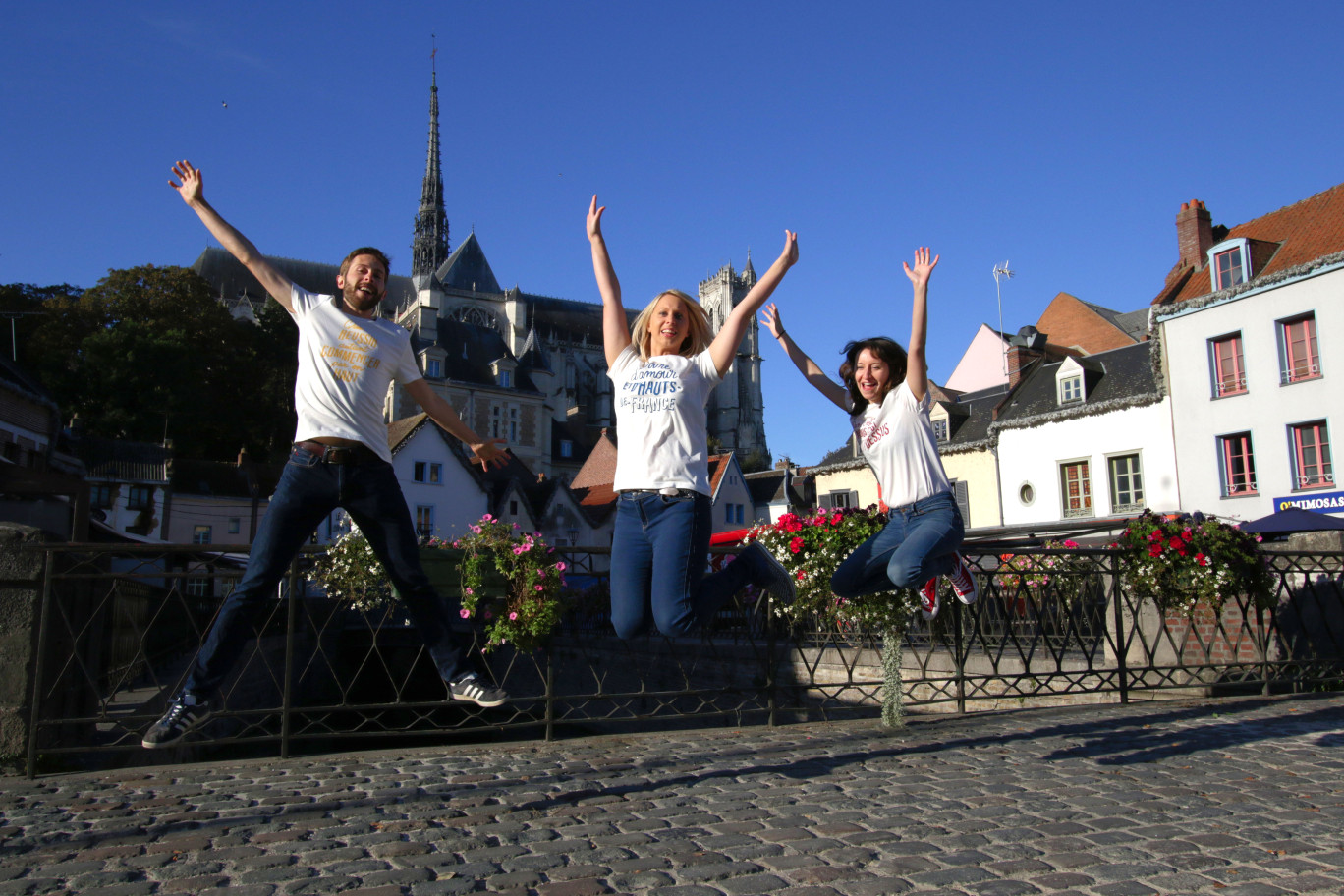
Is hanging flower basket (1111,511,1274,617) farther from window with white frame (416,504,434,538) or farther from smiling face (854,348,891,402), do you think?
window with white frame (416,504,434,538)

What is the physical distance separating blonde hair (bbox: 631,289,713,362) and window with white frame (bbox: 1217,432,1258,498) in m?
23.9

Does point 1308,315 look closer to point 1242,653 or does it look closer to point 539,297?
point 1242,653

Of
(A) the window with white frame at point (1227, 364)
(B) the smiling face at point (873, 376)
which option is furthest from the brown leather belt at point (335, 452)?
(A) the window with white frame at point (1227, 364)

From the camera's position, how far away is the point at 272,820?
148 inches

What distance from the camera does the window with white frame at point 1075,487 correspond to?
1059 inches

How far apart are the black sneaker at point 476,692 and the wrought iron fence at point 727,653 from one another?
705mm

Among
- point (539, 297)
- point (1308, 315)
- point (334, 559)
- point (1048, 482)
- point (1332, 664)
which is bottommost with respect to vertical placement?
point (1332, 664)

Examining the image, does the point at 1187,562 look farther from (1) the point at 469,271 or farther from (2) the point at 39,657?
(1) the point at 469,271

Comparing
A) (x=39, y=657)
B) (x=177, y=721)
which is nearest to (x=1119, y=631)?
(x=177, y=721)

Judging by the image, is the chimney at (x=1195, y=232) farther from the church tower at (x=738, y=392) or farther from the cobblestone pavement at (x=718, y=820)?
the church tower at (x=738, y=392)

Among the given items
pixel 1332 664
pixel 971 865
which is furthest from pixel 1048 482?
pixel 971 865

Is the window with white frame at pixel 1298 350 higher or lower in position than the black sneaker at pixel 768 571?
higher

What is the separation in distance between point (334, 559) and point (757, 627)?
372 centimetres

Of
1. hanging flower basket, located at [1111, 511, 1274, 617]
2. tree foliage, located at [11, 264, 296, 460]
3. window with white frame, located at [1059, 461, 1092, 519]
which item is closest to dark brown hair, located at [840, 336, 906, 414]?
hanging flower basket, located at [1111, 511, 1274, 617]
